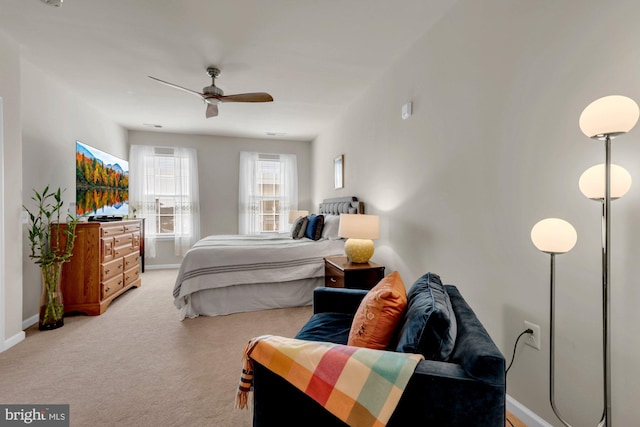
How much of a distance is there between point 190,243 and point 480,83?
536 centimetres

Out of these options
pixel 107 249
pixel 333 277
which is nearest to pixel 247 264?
pixel 333 277

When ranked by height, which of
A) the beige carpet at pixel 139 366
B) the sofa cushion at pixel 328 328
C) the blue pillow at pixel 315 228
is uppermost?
the blue pillow at pixel 315 228

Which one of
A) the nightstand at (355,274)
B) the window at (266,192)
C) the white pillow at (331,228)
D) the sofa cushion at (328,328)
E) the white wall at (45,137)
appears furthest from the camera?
the window at (266,192)

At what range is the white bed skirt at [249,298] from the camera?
3.11 m

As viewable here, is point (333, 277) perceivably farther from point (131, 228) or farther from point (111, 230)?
point (131, 228)

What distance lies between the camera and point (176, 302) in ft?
9.87

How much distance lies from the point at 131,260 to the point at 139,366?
2279mm

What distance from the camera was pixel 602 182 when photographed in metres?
1.03

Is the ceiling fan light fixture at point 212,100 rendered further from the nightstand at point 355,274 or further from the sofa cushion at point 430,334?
the sofa cushion at point 430,334

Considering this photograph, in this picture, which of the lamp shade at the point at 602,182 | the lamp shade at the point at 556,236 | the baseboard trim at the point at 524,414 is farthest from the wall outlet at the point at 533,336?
the lamp shade at the point at 602,182

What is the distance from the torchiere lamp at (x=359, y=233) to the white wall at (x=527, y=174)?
0.42 m

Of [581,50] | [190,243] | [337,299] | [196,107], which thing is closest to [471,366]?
[337,299]

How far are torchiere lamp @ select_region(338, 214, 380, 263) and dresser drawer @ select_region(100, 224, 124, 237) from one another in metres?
2.68

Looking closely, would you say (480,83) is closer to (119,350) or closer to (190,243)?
(119,350)
